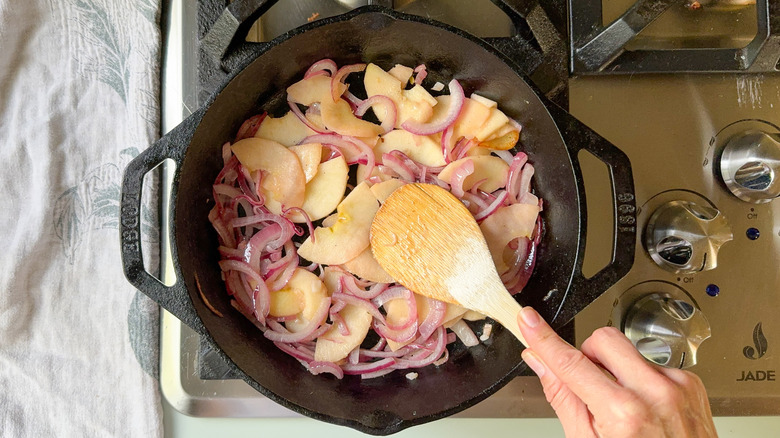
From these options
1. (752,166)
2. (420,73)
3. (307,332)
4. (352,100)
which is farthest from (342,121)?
(752,166)

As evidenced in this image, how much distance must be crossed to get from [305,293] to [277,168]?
0.75 feet

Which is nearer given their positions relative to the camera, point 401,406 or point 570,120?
point 570,120

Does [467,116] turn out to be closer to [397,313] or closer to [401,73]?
[401,73]

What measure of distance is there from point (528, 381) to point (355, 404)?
318 millimetres

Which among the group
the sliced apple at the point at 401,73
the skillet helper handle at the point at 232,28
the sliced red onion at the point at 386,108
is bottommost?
the sliced red onion at the point at 386,108

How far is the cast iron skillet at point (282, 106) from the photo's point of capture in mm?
821

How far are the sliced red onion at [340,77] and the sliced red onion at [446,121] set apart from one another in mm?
128

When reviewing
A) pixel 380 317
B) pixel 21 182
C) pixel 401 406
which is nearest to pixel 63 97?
pixel 21 182

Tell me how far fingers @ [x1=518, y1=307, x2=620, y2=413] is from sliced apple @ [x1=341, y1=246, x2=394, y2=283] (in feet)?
1.18

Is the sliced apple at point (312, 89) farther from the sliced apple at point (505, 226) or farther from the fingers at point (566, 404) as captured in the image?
the fingers at point (566, 404)

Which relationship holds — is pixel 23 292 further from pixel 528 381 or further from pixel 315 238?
pixel 528 381

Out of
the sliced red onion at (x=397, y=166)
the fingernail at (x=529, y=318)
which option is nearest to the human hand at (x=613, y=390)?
the fingernail at (x=529, y=318)

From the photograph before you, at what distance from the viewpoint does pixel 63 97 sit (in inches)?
40.8

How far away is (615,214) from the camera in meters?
0.83
